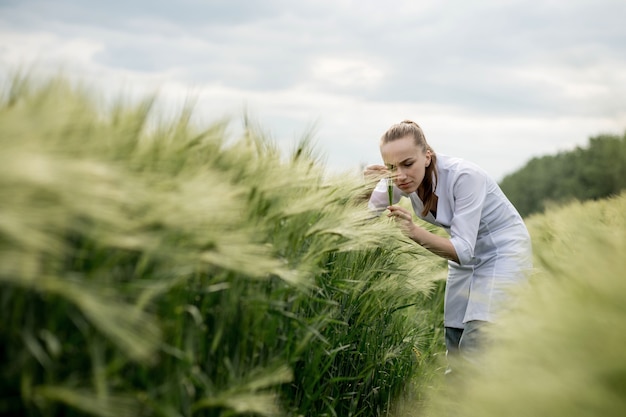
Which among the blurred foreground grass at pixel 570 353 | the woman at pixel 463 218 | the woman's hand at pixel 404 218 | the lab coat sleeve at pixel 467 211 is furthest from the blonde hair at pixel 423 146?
the blurred foreground grass at pixel 570 353

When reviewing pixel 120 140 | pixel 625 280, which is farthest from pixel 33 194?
pixel 625 280

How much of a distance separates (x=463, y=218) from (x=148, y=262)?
225 cm

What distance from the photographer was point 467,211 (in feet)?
12.0

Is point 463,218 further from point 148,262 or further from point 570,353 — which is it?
point 148,262

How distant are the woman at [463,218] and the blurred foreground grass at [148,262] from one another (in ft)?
3.56

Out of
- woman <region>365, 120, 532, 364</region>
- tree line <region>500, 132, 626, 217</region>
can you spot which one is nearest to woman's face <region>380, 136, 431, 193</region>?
woman <region>365, 120, 532, 364</region>

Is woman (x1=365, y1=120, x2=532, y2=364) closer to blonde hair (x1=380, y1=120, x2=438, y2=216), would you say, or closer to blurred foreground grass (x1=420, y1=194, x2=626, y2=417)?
blonde hair (x1=380, y1=120, x2=438, y2=216)

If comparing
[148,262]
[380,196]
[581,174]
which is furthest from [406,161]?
[581,174]

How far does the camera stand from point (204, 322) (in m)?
2.02

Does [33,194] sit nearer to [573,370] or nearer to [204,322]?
[204,322]

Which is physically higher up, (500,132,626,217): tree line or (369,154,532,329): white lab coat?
(369,154,532,329): white lab coat

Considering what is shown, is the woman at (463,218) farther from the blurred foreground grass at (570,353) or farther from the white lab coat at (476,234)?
the blurred foreground grass at (570,353)

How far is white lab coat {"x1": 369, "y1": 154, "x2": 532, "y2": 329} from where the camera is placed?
143 inches

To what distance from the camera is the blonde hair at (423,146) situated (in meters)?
3.75
